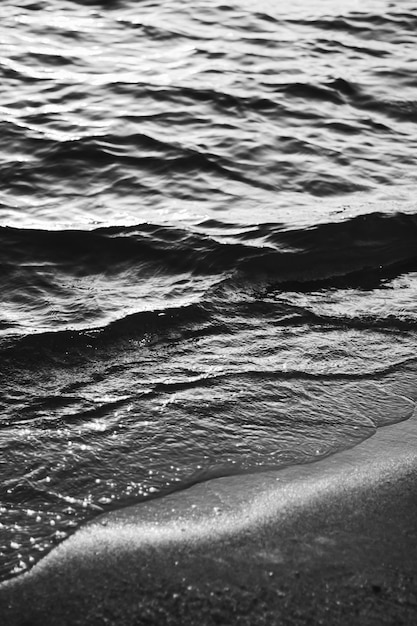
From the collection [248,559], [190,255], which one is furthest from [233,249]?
[248,559]

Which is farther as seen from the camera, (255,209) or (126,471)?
(255,209)

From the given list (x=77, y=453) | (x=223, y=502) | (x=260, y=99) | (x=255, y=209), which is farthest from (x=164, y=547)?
(x=260, y=99)

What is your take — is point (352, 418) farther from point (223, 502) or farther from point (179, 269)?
point (179, 269)

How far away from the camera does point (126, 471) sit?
3.29 metres

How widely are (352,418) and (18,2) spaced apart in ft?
32.0

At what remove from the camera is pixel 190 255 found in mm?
5621

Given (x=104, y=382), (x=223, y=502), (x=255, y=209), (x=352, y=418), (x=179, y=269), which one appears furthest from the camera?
(x=255, y=209)

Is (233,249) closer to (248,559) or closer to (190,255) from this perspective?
(190,255)

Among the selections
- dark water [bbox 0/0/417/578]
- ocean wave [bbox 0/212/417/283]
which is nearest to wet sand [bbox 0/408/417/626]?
dark water [bbox 0/0/417/578]

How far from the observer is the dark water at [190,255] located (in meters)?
3.50

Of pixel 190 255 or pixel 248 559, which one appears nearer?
pixel 248 559

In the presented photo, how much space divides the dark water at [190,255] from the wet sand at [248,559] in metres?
0.13

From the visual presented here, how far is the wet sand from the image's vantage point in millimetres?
2568

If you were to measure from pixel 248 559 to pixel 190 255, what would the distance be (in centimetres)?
307
